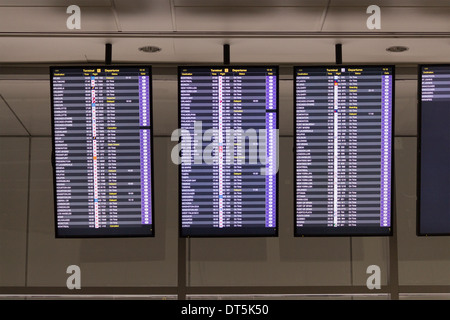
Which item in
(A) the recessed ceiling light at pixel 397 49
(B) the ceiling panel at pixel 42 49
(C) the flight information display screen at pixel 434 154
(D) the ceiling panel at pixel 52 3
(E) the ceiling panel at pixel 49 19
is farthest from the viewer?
(A) the recessed ceiling light at pixel 397 49

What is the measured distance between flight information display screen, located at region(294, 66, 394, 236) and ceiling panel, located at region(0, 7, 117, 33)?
1254mm

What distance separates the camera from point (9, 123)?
495 centimetres

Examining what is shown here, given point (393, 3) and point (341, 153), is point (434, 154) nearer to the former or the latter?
point (341, 153)

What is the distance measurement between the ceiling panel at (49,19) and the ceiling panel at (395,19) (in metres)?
1.37

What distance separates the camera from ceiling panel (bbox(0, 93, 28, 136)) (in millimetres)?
4945

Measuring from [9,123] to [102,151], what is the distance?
51.3 inches

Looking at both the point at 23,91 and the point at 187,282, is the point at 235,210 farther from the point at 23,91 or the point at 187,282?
the point at 23,91

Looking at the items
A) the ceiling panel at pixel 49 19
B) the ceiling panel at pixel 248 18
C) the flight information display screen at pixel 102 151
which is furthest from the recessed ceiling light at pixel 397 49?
the ceiling panel at pixel 49 19

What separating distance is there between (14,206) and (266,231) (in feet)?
6.81

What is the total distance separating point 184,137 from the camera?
13.3ft

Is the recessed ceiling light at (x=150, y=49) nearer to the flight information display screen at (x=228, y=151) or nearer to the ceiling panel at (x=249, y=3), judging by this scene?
the flight information display screen at (x=228, y=151)

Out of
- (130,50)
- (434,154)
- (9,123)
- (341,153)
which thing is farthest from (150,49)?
(434,154)

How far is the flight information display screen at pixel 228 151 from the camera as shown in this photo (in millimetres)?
4035
